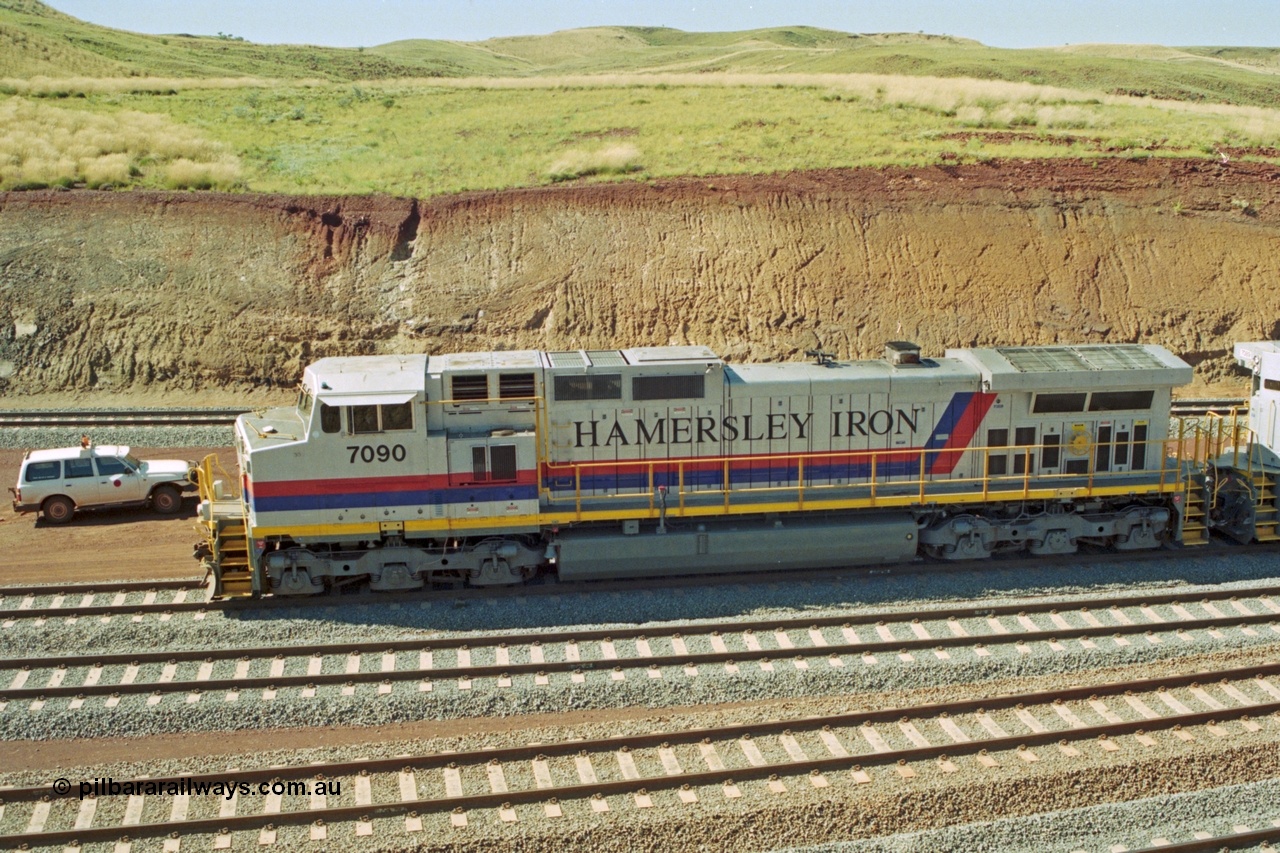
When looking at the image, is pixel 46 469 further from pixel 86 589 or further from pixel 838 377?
pixel 838 377

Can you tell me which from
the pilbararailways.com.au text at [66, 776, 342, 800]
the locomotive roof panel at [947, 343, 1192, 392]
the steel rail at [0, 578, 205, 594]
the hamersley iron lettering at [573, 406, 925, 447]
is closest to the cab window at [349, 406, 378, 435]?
the hamersley iron lettering at [573, 406, 925, 447]

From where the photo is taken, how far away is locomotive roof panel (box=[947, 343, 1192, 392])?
55.4 feet

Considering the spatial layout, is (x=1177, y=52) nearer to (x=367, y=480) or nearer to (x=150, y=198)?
(x=150, y=198)

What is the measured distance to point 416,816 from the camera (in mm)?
10688

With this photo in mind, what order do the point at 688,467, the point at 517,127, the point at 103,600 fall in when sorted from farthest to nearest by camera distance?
the point at 517,127, the point at 688,467, the point at 103,600

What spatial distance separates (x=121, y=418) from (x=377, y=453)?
48.9ft

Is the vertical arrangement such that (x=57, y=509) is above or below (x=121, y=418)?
below

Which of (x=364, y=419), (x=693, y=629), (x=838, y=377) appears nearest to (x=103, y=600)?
(x=364, y=419)

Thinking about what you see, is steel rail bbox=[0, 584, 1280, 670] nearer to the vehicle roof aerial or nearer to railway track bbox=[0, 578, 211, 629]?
railway track bbox=[0, 578, 211, 629]

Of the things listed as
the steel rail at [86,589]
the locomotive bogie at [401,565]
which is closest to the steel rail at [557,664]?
the locomotive bogie at [401,565]

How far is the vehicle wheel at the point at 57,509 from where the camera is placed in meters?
20.2

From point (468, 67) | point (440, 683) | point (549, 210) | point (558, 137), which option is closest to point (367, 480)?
point (440, 683)

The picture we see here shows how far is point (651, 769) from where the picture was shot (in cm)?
1152

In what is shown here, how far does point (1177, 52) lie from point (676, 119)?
11153 centimetres
